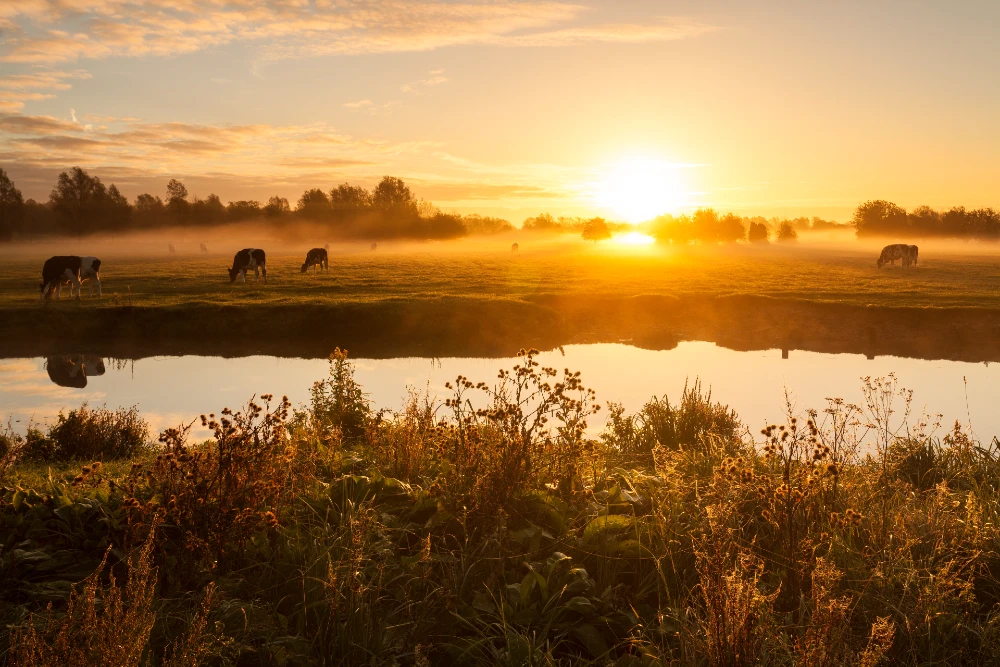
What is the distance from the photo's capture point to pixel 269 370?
63.9 feet

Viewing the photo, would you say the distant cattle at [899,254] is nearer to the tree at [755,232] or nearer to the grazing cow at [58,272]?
the grazing cow at [58,272]

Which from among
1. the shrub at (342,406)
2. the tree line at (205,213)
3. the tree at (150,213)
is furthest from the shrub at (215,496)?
the tree at (150,213)

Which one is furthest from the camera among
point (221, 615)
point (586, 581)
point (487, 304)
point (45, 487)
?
point (487, 304)

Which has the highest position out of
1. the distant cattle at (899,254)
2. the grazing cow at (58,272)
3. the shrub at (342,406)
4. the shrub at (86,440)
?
the distant cattle at (899,254)

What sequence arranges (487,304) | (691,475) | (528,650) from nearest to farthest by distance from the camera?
1. (528,650)
2. (691,475)
3. (487,304)

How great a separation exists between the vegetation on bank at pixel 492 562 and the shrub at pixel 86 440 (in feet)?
13.3

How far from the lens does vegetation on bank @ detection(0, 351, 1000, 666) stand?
4.28 m

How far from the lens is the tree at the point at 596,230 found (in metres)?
121

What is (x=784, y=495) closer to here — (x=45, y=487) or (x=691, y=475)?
(x=691, y=475)

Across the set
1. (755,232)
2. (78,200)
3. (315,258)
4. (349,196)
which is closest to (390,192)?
(349,196)

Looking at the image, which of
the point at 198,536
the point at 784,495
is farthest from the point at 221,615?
the point at 784,495

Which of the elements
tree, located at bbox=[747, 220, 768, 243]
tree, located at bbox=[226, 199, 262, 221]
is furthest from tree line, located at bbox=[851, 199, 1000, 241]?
tree, located at bbox=[226, 199, 262, 221]

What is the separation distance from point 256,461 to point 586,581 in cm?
299

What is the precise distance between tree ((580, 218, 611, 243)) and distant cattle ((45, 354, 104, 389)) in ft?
348
